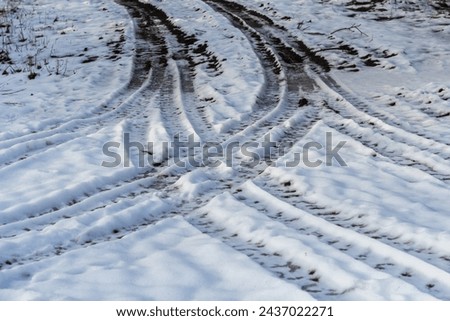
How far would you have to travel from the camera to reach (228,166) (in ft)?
22.7

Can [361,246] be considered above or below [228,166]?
above

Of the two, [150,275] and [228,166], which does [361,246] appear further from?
[228,166]

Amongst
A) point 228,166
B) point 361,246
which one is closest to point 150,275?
point 361,246

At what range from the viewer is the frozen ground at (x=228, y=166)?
4.68m

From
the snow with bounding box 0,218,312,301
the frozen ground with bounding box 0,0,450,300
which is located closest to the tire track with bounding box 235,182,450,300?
the frozen ground with bounding box 0,0,450,300

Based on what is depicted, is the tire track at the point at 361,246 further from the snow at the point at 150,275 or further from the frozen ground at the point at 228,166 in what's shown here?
the snow at the point at 150,275

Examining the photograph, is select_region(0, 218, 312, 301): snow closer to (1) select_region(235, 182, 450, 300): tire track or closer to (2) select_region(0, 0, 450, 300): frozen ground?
(2) select_region(0, 0, 450, 300): frozen ground

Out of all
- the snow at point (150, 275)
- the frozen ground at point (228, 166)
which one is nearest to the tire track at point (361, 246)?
the frozen ground at point (228, 166)

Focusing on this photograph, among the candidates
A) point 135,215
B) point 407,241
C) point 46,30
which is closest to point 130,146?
point 135,215

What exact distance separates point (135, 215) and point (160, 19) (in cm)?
997

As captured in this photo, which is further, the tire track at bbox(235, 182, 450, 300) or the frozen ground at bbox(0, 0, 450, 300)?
the frozen ground at bbox(0, 0, 450, 300)

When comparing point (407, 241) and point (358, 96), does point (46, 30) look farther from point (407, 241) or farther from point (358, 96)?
point (407, 241)

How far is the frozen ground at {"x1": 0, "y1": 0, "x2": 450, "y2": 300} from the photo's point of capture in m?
4.68

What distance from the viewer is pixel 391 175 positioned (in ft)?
21.4
